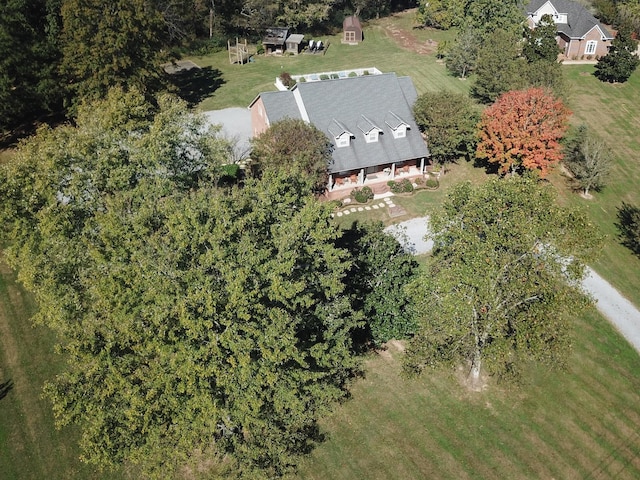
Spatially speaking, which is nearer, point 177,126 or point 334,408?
point 334,408

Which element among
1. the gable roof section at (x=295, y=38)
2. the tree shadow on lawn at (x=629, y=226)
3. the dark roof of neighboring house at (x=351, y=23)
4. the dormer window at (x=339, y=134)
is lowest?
the tree shadow on lawn at (x=629, y=226)

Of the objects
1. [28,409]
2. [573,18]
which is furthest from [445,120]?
[573,18]

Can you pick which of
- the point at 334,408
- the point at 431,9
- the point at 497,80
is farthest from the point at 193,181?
the point at 431,9

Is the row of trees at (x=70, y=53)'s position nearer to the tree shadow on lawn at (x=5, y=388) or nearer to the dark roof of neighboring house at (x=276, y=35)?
the dark roof of neighboring house at (x=276, y=35)

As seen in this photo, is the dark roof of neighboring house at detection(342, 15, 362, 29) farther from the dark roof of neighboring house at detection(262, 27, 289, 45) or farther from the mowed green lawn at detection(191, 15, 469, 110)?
the dark roof of neighboring house at detection(262, 27, 289, 45)

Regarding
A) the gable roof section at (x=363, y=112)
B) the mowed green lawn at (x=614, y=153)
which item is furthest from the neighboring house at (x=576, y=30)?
A: the gable roof section at (x=363, y=112)

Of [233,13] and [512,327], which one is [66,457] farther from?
[233,13]
